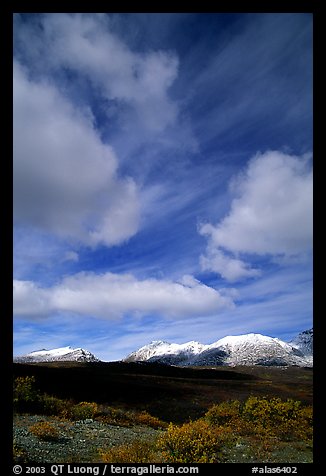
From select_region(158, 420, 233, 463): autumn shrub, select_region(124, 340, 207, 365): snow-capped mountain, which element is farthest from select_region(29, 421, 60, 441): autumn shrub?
select_region(124, 340, 207, 365): snow-capped mountain

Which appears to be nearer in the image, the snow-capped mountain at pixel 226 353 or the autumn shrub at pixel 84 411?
the autumn shrub at pixel 84 411

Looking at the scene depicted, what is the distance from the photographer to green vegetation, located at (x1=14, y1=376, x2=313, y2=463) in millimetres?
9984

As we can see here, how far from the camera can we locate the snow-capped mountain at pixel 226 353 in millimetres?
18750

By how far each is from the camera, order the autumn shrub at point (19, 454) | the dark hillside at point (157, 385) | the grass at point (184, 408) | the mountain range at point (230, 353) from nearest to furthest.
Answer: the autumn shrub at point (19, 454) < the grass at point (184, 408) < the dark hillside at point (157, 385) < the mountain range at point (230, 353)

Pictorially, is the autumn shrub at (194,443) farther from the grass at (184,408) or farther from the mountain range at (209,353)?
the mountain range at (209,353)

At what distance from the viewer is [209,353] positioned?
29.1 m

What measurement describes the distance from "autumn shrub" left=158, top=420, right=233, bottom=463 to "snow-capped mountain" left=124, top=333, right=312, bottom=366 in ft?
18.5

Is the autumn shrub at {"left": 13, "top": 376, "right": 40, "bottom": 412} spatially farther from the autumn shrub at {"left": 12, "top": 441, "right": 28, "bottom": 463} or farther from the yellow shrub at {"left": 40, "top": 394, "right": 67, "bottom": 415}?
the autumn shrub at {"left": 12, "top": 441, "right": 28, "bottom": 463}

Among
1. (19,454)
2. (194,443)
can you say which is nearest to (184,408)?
(194,443)

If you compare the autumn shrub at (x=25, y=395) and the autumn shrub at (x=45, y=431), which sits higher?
the autumn shrub at (x=25, y=395)

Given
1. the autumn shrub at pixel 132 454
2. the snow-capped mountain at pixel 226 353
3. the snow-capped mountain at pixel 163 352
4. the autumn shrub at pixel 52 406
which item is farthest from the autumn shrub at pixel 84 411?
the snow-capped mountain at pixel 226 353

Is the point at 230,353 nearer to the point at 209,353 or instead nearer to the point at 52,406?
the point at 209,353

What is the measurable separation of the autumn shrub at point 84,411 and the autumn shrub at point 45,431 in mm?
1450
